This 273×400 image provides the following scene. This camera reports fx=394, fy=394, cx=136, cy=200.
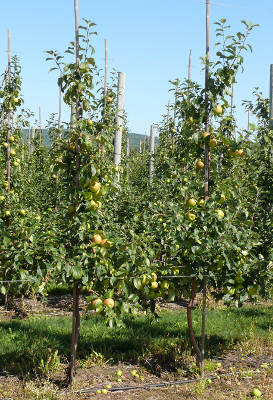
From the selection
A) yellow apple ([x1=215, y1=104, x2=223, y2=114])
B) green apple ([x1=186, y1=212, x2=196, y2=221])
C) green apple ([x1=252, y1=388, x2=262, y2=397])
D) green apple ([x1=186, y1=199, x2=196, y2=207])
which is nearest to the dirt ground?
green apple ([x1=252, y1=388, x2=262, y2=397])

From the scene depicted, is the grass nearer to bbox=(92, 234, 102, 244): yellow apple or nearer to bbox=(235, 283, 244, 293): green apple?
bbox=(235, 283, 244, 293): green apple

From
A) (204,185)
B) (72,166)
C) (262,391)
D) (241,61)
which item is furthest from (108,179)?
(262,391)

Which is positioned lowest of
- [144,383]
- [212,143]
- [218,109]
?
[144,383]

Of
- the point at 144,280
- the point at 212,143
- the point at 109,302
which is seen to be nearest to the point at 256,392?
the point at 144,280

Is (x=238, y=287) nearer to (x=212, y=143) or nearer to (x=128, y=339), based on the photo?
(x=212, y=143)

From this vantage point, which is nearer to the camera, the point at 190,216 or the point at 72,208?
the point at 72,208

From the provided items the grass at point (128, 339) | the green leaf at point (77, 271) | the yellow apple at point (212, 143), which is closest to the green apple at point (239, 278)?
the grass at point (128, 339)

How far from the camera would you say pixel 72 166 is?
→ 10.1 ft

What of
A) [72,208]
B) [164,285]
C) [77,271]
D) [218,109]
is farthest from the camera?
[218,109]

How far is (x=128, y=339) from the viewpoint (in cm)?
393

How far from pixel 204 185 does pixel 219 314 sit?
7.12 ft

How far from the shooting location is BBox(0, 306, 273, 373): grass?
3.50 metres

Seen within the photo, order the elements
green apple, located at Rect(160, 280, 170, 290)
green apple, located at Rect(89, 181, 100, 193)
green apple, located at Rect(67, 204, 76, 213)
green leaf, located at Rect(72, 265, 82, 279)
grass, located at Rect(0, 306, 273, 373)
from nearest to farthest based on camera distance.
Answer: green leaf, located at Rect(72, 265, 82, 279)
green apple, located at Rect(89, 181, 100, 193)
green apple, located at Rect(67, 204, 76, 213)
green apple, located at Rect(160, 280, 170, 290)
grass, located at Rect(0, 306, 273, 373)

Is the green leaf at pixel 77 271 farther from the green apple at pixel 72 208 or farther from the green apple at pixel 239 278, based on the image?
the green apple at pixel 239 278
